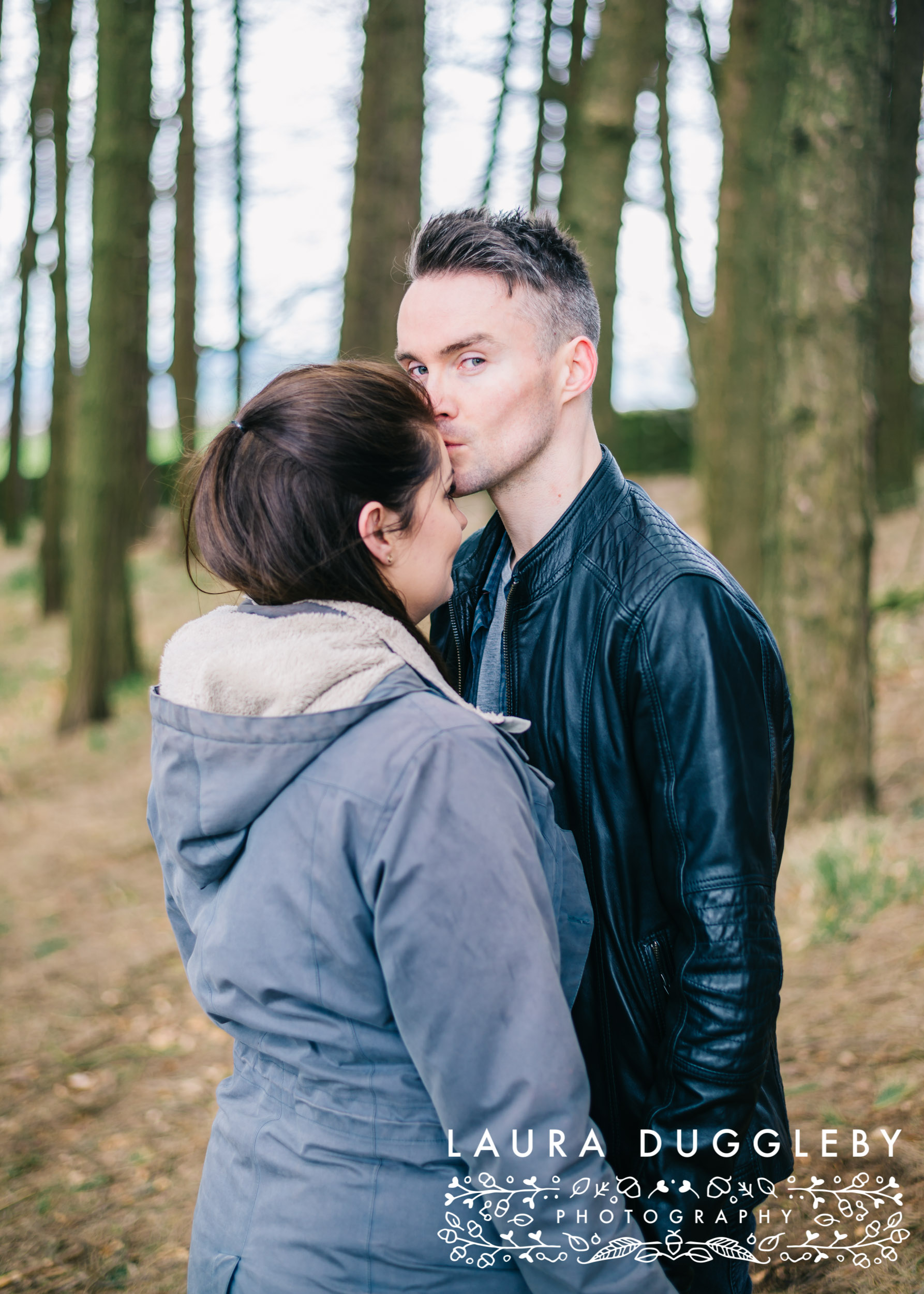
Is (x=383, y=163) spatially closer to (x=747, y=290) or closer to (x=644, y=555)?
(x=747, y=290)

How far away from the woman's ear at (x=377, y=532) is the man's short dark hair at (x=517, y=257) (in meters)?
0.71

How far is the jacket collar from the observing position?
1.90 m

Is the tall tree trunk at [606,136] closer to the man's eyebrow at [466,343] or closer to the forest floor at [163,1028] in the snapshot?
the forest floor at [163,1028]

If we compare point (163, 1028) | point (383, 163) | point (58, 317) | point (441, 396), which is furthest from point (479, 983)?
point (58, 317)

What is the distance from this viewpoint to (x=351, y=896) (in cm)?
130

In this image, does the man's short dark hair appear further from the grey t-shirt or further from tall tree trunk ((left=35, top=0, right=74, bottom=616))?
tall tree trunk ((left=35, top=0, right=74, bottom=616))

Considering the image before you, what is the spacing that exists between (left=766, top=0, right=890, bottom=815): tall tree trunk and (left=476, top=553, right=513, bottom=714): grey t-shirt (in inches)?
127

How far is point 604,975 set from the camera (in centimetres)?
181

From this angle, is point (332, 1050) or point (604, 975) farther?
point (604, 975)

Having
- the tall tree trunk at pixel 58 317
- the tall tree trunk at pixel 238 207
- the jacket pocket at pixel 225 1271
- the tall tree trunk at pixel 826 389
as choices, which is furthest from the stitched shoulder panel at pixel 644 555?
the tall tree trunk at pixel 58 317

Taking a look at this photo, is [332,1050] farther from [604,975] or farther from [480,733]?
[604,975]

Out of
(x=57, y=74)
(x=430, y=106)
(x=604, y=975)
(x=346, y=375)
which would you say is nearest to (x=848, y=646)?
(x=604, y=975)

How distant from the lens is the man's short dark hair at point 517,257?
198 centimetres

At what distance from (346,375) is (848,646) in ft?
13.5
